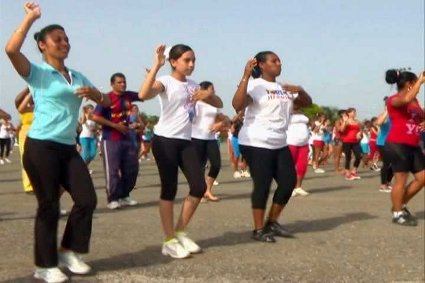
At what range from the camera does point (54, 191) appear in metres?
4.70

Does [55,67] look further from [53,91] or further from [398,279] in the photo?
[398,279]

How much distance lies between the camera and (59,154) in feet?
15.4

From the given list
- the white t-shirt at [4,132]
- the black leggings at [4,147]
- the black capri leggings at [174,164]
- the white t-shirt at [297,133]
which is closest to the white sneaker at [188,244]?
the black capri leggings at [174,164]

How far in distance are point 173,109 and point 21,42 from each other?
5.73 ft

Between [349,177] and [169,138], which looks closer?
[169,138]

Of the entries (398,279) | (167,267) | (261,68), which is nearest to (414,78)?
(261,68)

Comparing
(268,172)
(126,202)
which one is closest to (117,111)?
(126,202)

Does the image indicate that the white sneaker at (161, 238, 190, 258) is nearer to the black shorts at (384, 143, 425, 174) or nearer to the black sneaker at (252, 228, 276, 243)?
the black sneaker at (252, 228, 276, 243)

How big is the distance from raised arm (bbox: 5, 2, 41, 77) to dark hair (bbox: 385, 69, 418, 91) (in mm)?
5157

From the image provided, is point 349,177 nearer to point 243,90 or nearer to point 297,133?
point 297,133

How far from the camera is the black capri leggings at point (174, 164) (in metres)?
5.71

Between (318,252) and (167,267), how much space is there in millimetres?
1572

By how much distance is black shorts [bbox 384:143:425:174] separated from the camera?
8125 mm

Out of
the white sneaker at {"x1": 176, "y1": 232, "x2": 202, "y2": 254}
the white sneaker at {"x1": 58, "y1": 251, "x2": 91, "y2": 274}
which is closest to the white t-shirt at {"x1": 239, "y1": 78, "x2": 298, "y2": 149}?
the white sneaker at {"x1": 176, "y1": 232, "x2": 202, "y2": 254}
